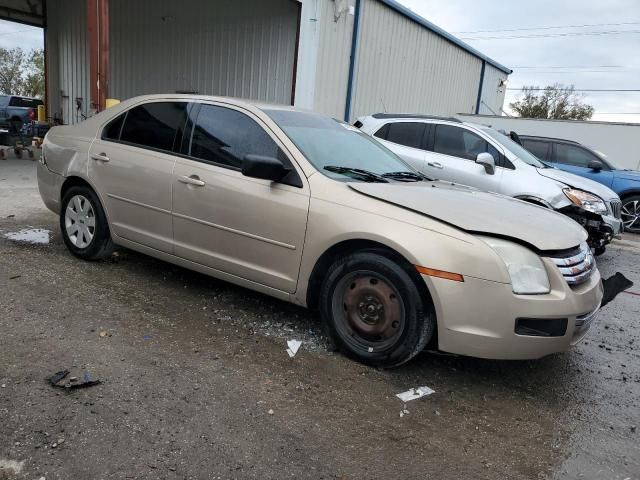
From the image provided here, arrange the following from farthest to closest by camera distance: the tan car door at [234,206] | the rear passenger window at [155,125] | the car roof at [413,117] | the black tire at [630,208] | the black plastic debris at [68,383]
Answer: the black tire at [630,208] < the car roof at [413,117] < the rear passenger window at [155,125] < the tan car door at [234,206] < the black plastic debris at [68,383]

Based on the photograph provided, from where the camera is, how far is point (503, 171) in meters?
7.17

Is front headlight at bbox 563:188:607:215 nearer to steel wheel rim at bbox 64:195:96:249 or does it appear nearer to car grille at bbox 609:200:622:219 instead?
car grille at bbox 609:200:622:219

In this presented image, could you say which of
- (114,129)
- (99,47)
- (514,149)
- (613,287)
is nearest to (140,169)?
(114,129)

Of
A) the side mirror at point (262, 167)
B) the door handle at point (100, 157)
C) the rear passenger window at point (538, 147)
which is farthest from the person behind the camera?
the rear passenger window at point (538, 147)

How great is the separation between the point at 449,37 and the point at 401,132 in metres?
9.97

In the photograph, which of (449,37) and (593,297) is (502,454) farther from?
(449,37)

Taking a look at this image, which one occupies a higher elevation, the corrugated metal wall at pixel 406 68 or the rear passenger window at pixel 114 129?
the corrugated metal wall at pixel 406 68

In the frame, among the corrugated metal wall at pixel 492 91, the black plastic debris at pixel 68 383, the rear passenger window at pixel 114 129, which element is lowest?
the black plastic debris at pixel 68 383

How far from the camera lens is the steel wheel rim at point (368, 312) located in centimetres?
320

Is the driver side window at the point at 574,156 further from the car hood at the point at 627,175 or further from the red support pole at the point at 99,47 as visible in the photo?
the red support pole at the point at 99,47

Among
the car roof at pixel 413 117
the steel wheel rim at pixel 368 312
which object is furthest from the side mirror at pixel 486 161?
the steel wheel rim at pixel 368 312

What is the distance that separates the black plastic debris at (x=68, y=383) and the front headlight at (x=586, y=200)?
6.07 m

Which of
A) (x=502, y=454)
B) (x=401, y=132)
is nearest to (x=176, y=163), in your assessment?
(x=502, y=454)

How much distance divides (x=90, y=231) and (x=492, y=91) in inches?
783
